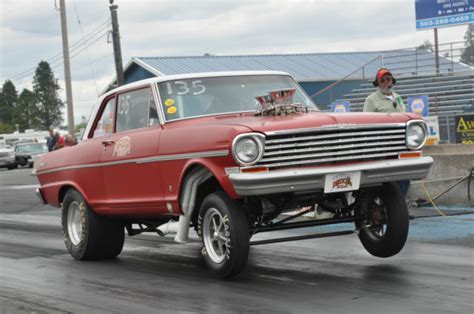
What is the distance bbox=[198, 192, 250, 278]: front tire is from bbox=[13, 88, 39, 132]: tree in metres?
130

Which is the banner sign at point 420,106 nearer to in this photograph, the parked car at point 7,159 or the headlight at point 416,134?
the headlight at point 416,134

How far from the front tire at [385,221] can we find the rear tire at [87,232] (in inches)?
112

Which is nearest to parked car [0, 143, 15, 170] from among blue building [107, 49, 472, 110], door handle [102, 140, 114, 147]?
blue building [107, 49, 472, 110]

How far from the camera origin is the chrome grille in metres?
7.09

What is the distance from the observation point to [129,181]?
28.5ft

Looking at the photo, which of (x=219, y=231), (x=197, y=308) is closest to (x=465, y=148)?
(x=219, y=231)

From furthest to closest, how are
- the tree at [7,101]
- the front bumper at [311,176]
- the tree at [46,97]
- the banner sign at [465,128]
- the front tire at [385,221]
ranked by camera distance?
the tree at [7,101], the tree at [46,97], the banner sign at [465,128], the front tire at [385,221], the front bumper at [311,176]

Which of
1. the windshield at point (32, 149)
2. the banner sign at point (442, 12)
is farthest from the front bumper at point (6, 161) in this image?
the banner sign at point (442, 12)

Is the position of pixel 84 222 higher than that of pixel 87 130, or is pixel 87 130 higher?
pixel 87 130

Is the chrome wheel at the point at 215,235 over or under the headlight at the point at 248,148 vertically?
under

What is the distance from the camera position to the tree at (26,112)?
13475 centimetres

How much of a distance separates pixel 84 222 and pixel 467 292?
4.53 meters

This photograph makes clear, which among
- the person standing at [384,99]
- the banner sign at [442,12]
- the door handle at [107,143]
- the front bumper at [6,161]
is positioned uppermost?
the banner sign at [442,12]

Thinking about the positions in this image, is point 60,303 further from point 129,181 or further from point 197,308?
point 129,181
